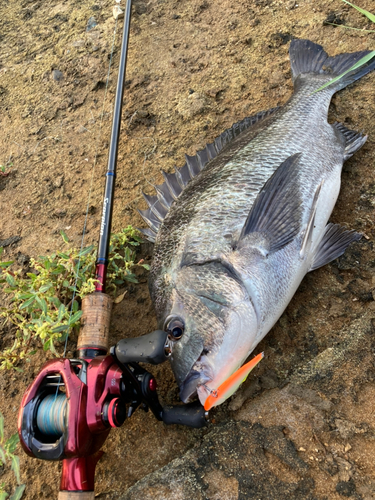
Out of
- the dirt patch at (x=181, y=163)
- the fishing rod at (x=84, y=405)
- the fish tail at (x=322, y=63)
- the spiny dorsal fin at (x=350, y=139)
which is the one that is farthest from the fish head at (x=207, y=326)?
the fish tail at (x=322, y=63)

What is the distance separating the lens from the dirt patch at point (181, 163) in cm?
187

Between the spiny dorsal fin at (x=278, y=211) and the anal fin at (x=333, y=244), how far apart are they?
24 cm

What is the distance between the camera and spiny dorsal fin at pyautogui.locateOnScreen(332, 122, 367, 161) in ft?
8.88

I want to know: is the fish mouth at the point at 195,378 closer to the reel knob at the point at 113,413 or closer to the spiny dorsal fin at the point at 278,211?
the reel knob at the point at 113,413

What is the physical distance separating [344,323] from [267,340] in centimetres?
48

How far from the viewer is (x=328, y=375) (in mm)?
2031

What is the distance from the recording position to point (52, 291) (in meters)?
2.36

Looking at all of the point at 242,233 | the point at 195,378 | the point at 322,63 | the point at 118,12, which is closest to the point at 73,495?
the point at 195,378

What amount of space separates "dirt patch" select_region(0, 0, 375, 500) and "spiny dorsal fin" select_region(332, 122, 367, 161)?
104mm

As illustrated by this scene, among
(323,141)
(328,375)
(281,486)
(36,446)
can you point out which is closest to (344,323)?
(328,375)

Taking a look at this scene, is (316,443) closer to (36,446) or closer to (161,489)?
(161,489)

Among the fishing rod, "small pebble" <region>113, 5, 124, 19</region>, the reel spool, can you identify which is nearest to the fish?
the fishing rod

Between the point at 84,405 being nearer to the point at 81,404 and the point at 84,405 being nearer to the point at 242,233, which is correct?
the point at 81,404

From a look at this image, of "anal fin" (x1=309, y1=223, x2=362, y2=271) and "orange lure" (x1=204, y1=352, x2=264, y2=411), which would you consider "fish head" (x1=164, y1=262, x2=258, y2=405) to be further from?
"anal fin" (x1=309, y1=223, x2=362, y2=271)
